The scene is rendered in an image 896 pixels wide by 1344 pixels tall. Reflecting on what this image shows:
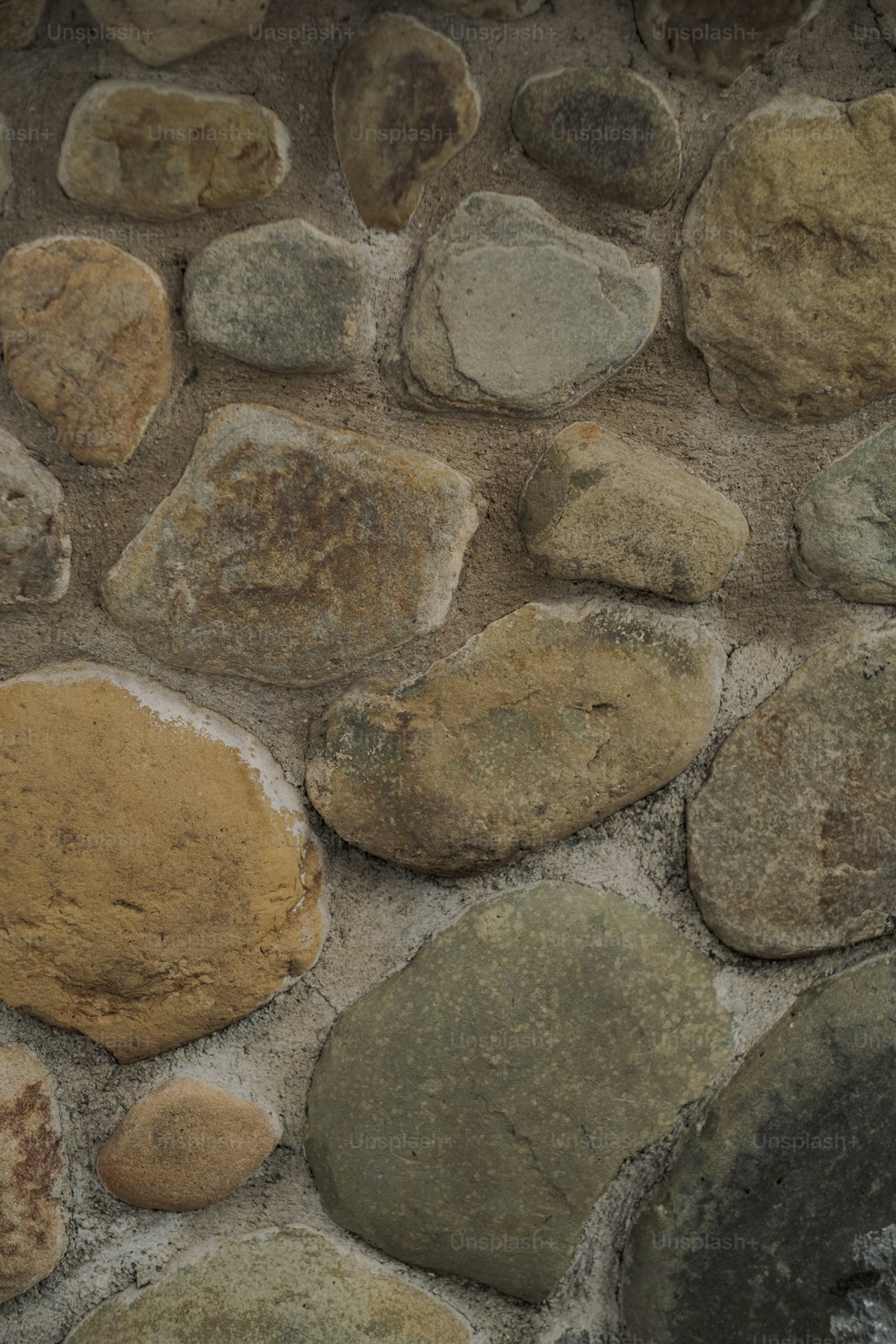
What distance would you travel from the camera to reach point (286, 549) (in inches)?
32.2

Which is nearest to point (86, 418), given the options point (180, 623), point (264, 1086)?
point (180, 623)

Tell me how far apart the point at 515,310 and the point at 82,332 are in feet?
1.12

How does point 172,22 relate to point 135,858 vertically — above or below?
above

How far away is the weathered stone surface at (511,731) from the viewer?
0.85 metres

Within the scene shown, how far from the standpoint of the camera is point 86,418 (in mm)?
791

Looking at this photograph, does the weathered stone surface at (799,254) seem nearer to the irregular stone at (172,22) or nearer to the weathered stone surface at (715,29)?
the weathered stone surface at (715,29)

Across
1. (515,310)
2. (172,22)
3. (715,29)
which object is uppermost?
(715,29)

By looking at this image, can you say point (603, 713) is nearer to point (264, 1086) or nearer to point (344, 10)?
point (264, 1086)

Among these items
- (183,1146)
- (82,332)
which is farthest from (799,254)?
(183,1146)

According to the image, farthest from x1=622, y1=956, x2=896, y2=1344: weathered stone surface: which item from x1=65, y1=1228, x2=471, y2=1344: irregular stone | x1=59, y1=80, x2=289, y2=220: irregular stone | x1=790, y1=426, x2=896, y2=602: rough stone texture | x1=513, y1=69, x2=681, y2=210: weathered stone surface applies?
x1=59, y1=80, x2=289, y2=220: irregular stone

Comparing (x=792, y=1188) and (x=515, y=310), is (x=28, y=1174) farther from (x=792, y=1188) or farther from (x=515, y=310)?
(x=515, y=310)

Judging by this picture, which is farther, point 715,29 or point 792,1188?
point 792,1188

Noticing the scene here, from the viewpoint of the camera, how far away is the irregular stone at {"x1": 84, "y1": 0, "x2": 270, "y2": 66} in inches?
28.0

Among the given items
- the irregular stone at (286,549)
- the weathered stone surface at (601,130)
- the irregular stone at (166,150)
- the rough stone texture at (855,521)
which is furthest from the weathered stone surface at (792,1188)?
the irregular stone at (166,150)
